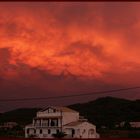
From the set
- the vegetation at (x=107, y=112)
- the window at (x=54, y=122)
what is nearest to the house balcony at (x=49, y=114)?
the window at (x=54, y=122)

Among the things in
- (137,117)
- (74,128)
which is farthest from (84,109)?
(137,117)

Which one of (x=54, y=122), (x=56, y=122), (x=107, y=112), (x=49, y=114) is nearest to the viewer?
(x=107, y=112)

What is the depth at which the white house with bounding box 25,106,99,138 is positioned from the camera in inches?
1015

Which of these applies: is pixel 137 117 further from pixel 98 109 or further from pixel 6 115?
pixel 6 115

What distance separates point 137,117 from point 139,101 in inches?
39.5

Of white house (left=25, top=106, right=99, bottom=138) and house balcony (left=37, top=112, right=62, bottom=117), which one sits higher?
house balcony (left=37, top=112, right=62, bottom=117)

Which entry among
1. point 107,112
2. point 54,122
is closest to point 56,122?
point 54,122

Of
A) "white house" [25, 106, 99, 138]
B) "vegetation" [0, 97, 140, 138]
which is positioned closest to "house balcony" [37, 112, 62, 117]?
"white house" [25, 106, 99, 138]

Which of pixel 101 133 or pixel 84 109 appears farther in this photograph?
pixel 84 109

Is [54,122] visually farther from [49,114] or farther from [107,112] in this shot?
[107,112]

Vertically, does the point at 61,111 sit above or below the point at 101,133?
above

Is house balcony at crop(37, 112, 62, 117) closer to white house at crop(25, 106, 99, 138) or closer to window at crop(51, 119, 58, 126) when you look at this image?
white house at crop(25, 106, 99, 138)

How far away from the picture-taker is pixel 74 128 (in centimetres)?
2445

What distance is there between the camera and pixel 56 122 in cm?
2870
